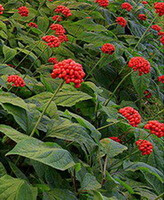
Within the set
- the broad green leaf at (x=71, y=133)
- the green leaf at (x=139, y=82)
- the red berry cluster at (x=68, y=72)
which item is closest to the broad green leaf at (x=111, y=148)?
the broad green leaf at (x=71, y=133)

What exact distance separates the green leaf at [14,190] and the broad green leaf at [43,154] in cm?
19

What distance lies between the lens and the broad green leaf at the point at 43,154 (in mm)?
1583

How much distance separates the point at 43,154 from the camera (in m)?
1.63

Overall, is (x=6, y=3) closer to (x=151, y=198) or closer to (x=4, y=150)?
(x=4, y=150)

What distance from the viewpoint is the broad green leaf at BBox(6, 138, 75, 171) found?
1583mm

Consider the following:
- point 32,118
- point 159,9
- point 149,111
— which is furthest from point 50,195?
point 149,111

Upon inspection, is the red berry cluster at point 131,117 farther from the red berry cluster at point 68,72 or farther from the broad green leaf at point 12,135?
the broad green leaf at point 12,135

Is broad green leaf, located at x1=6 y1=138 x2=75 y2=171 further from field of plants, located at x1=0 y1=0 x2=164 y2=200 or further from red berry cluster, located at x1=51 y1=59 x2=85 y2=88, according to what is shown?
red berry cluster, located at x1=51 y1=59 x2=85 y2=88

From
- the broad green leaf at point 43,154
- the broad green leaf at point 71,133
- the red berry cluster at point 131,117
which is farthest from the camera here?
the red berry cluster at point 131,117

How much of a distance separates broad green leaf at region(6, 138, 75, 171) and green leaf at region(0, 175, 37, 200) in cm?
19

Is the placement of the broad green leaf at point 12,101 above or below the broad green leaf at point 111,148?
above

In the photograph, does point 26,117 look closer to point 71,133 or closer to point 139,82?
point 71,133

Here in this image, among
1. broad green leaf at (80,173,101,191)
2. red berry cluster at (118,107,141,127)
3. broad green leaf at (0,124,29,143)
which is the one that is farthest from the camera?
red berry cluster at (118,107,141,127)

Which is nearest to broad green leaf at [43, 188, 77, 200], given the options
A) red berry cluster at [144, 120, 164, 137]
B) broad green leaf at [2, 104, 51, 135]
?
broad green leaf at [2, 104, 51, 135]
